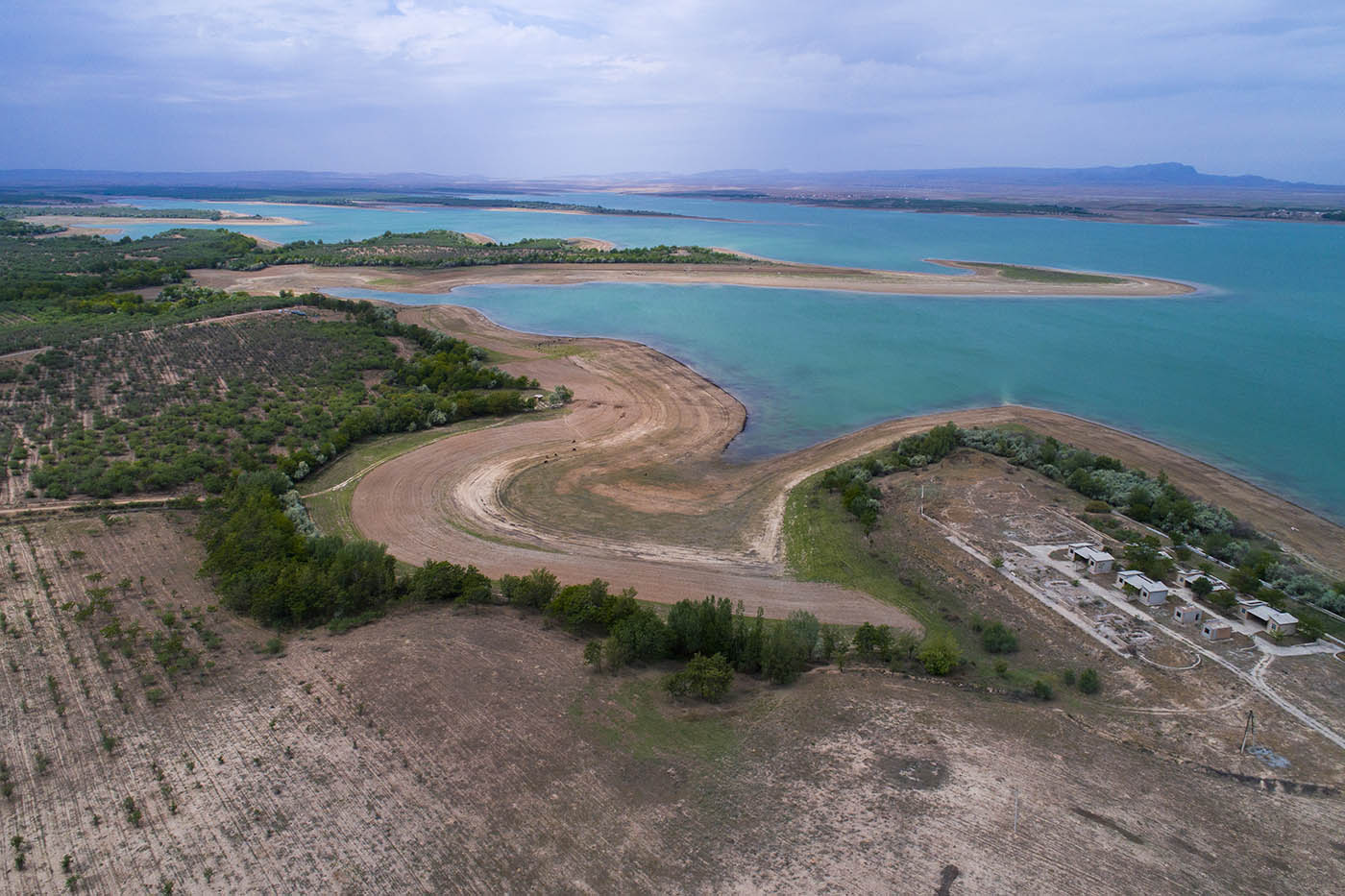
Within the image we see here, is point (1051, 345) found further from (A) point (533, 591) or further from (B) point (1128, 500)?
(A) point (533, 591)

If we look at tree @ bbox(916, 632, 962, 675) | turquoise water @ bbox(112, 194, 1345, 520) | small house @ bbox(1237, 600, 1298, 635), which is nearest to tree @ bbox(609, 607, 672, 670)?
tree @ bbox(916, 632, 962, 675)

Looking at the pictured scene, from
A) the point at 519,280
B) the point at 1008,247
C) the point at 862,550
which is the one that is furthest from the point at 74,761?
the point at 1008,247

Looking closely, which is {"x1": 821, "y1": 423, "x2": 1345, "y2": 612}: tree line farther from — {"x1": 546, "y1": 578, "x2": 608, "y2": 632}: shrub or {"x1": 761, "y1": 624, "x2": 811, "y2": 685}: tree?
{"x1": 546, "y1": 578, "x2": 608, "y2": 632}: shrub

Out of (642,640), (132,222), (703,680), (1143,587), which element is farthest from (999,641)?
(132,222)

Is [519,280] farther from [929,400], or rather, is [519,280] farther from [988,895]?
[988,895]

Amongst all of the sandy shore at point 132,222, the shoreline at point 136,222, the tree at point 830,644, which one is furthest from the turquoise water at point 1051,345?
the sandy shore at point 132,222
